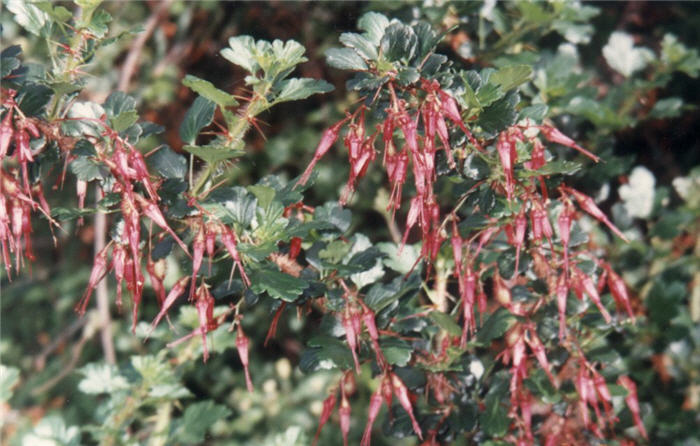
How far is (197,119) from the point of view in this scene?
1.13m

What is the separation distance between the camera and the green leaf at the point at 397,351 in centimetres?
111

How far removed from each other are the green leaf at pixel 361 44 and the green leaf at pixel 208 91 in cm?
17

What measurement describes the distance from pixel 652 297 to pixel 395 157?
0.83m

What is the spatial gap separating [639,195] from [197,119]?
1.01 metres

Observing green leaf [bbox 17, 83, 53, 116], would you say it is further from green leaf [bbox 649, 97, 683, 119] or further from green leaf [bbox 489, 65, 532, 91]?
green leaf [bbox 649, 97, 683, 119]

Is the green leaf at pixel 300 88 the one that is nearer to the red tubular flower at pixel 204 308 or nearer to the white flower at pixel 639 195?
the red tubular flower at pixel 204 308

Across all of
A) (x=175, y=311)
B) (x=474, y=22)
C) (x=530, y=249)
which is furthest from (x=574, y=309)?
(x=175, y=311)

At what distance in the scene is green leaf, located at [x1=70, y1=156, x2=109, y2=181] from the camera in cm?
103

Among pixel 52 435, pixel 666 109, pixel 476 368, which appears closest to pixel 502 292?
pixel 476 368

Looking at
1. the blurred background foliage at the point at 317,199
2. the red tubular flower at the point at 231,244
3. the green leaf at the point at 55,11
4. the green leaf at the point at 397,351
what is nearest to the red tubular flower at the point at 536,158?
the blurred background foliage at the point at 317,199

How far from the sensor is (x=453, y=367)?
1199mm

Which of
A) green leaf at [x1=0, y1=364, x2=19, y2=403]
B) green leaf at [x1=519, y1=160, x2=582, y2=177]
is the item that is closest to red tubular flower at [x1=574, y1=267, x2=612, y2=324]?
green leaf at [x1=519, y1=160, x2=582, y2=177]

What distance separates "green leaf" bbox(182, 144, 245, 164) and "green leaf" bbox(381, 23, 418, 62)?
0.24 m

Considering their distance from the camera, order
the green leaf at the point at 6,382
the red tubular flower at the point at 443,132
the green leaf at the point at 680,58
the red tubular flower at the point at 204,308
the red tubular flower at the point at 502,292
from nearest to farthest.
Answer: the red tubular flower at the point at 443,132, the red tubular flower at the point at 204,308, the red tubular flower at the point at 502,292, the green leaf at the point at 6,382, the green leaf at the point at 680,58
